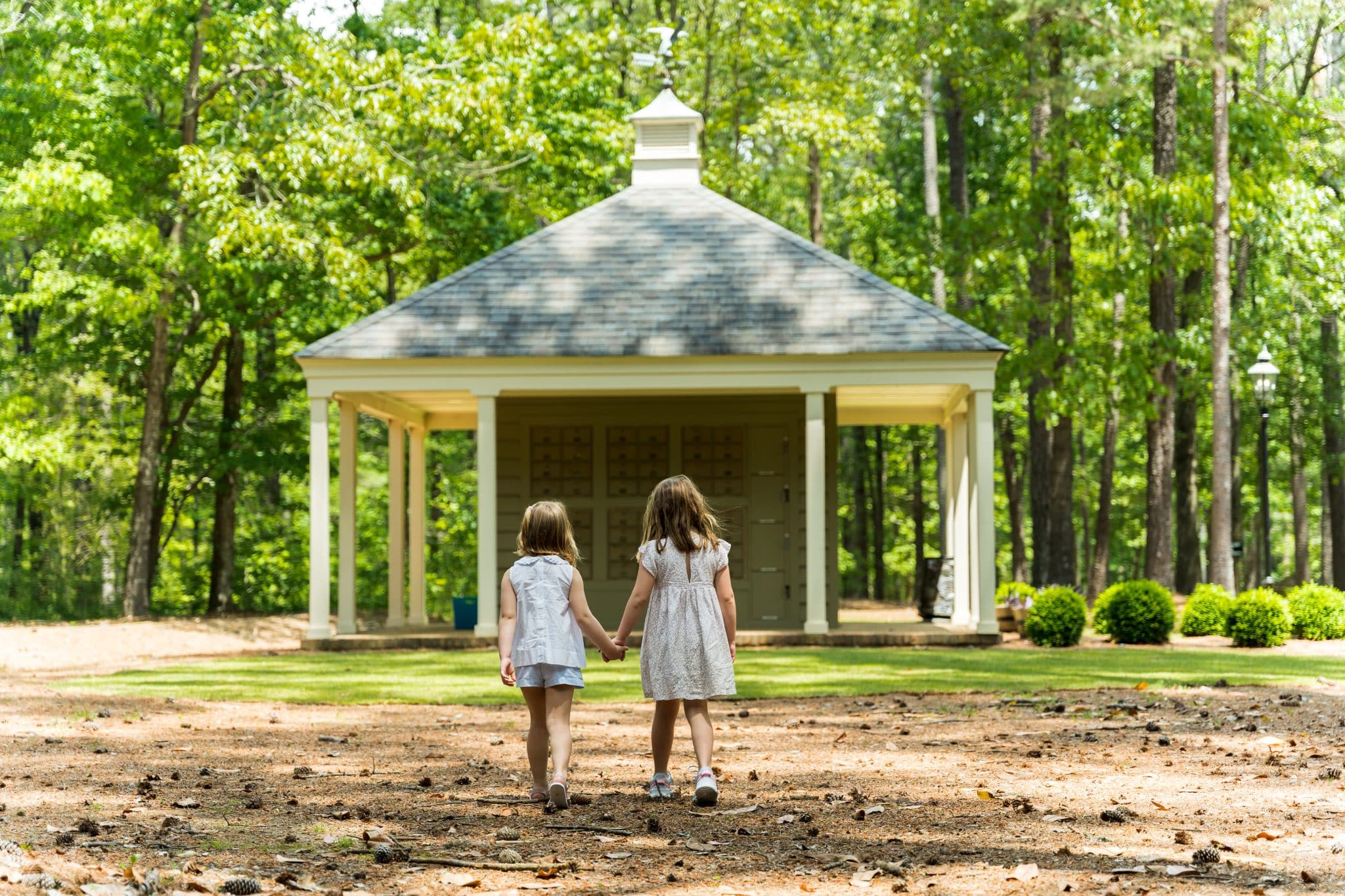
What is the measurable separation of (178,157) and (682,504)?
16.2m

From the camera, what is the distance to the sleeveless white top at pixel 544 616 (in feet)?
20.0

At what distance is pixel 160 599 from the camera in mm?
32438

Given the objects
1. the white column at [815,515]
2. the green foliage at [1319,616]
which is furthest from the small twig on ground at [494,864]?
the green foliage at [1319,616]

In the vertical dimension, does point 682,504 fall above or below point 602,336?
A: below

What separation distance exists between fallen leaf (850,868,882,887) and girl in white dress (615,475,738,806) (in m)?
1.48

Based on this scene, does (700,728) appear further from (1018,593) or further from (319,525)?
(1018,593)

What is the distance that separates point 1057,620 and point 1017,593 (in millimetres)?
2457

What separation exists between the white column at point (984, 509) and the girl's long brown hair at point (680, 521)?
10181mm

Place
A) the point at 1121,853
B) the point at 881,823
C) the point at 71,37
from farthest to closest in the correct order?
the point at 71,37 → the point at 881,823 → the point at 1121,853

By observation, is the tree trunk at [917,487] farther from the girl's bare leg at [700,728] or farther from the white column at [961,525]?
the girl's bare leg at [700,728]

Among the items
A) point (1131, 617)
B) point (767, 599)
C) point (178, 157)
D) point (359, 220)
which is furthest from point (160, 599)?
point (1131, 617)

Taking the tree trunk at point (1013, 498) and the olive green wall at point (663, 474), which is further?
the tree trunk at point (1013, 498)

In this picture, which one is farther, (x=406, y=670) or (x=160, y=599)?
(x=160, y=599)

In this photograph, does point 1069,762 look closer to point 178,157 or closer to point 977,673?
point 977,673
